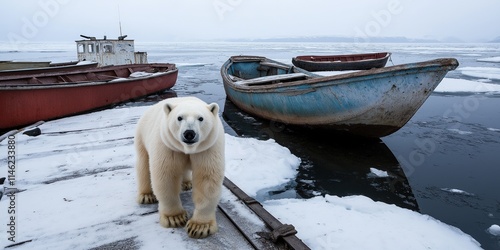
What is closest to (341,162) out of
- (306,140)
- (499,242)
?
(306,140)

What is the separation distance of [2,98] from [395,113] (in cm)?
876

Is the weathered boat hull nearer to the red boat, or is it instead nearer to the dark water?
the red boat

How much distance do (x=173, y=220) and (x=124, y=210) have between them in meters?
0.63

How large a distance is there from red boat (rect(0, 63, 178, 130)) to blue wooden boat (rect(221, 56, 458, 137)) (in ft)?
16.3

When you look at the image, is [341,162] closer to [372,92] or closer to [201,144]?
[372,92]

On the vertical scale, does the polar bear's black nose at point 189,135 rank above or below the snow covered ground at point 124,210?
above

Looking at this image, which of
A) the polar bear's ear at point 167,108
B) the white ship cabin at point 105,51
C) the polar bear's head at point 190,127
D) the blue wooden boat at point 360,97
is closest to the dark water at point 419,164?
the blue wooden boat at point 360,97

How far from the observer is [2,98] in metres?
6.89

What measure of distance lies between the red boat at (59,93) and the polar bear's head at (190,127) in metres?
6.76

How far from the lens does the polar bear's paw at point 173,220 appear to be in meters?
2.58

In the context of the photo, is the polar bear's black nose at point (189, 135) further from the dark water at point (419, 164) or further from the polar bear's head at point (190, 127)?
the dark water at point (419, 164)

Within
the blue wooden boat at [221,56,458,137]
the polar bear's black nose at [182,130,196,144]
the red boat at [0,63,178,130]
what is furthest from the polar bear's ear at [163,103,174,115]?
the red boat at [0,63,178,130]

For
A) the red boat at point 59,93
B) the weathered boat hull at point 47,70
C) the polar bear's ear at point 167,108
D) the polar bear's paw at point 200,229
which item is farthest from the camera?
the weathered boat hull at point 47,70

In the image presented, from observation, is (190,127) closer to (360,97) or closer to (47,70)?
(360,97)
